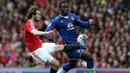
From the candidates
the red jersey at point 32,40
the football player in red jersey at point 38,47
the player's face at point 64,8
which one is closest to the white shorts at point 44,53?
the football player in red jersey at point 38,47

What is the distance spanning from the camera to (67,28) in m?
17.3

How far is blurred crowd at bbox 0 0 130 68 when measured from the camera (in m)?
23.5

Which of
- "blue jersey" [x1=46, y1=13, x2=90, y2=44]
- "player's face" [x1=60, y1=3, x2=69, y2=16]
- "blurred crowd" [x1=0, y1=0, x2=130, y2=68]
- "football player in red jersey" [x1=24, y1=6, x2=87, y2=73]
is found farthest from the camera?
"blurred crowd" [x1=0, y1=0, x2=130, y2=68]

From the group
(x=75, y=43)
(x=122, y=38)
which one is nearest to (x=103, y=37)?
(x=122, y=38)

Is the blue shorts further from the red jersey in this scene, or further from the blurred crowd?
the blurred crowd

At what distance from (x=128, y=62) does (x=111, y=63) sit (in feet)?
2.19

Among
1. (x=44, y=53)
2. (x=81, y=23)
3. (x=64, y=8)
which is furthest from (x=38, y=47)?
(x=81, y=23)

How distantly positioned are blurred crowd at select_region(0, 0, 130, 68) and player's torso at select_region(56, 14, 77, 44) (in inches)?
227

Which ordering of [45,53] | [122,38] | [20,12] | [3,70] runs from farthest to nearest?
[20,12]
[122,38]
[3,70]
[45,53]

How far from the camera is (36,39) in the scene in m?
16.6

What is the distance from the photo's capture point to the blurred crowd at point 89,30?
23516mm

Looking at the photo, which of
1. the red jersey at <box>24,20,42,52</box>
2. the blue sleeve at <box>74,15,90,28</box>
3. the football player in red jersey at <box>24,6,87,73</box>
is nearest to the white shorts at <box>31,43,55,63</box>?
the football player in red jersey at <box>24,6,87,73</box>

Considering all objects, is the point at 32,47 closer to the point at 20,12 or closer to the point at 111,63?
the point at 111,63

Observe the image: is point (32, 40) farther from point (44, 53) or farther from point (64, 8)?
point (64, 8)
